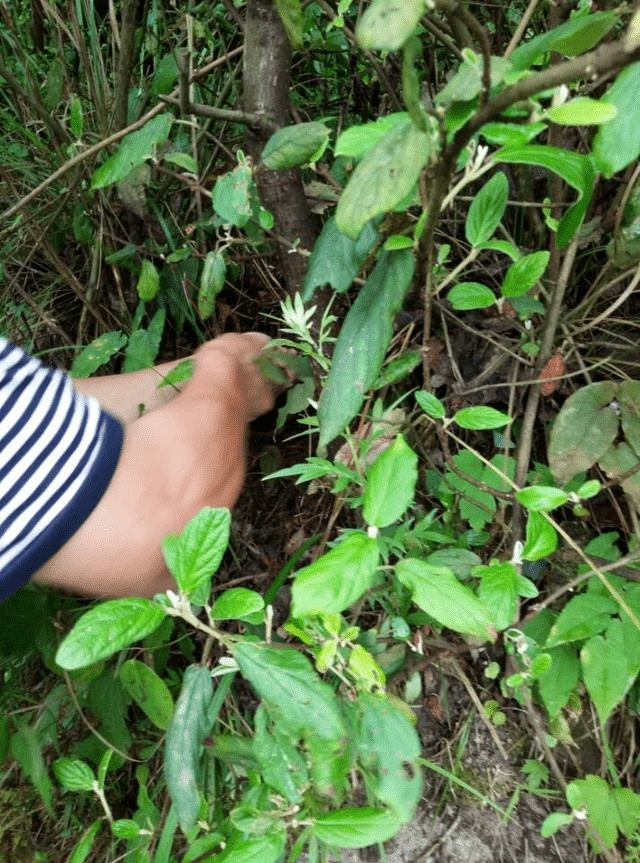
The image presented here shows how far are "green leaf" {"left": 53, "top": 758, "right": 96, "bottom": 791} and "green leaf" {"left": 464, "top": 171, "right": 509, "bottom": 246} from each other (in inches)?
34.9

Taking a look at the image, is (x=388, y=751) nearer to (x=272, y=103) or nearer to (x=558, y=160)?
(x=558, y=160)

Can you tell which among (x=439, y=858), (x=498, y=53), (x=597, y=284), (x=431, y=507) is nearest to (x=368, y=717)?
(x=431, y=507)

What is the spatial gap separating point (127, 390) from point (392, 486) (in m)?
Answer: 0.71

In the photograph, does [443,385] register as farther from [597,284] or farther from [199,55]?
[199,55]

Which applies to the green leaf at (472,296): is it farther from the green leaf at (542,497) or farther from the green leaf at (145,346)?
the green leaf at (145,346)

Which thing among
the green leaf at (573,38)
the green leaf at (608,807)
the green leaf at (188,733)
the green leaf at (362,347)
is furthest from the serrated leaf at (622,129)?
the green leaf at (608,807)

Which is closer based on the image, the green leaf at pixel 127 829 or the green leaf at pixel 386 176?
the green leaf at pixel 386 176

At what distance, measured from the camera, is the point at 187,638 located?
3.87 ft

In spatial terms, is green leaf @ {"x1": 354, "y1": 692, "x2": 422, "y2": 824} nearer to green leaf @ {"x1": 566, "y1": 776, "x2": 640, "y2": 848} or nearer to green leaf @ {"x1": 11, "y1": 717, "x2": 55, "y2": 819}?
green leaf @ {"x1": 566, "y1": 776, "x2": 640, "y2": 848}

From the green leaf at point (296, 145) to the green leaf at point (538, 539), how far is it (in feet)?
1.61

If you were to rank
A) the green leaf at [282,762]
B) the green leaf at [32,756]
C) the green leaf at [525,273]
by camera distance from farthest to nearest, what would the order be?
the green leaf at [32,756] → the green leaf at [525,273] → the green leaf at [282,762]

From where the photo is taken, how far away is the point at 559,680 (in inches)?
33.5

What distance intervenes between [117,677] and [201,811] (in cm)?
34

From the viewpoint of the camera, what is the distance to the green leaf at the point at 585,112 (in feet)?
1.53
